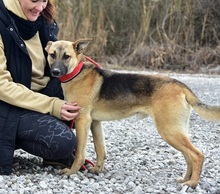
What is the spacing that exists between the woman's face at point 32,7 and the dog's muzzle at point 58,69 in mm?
463

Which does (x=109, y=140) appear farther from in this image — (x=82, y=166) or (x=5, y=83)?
(x=5, y=83)

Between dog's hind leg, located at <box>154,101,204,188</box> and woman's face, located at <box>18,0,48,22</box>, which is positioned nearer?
dog's hind leg, located at <box>154,101,204,188</box>

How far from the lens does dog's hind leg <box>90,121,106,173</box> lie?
17.0ft

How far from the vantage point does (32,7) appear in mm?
4863

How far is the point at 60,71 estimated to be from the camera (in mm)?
4902

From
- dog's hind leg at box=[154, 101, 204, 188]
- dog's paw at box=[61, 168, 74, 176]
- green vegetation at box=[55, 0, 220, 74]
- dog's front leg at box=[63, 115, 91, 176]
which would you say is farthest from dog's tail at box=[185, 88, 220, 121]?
green vegetation at box=[55, 0, 220, 74]

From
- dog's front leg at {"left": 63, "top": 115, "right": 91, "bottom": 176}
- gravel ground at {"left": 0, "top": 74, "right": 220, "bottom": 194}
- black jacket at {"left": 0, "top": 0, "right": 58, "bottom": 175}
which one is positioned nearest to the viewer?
gravel ground at {"left": 0, "top": 74, "right": 220, "bottom": 194}

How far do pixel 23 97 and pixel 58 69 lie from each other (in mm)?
399

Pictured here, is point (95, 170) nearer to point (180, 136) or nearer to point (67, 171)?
point (67, 171)

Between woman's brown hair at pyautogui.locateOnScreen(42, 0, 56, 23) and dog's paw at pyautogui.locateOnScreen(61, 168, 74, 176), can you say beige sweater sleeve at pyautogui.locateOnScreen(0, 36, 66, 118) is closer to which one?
dog's paw at pyautogui.locateOnScreen(61, 168, 74, 176)

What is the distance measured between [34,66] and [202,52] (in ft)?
36.3

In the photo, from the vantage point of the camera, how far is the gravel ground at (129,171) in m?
4.48

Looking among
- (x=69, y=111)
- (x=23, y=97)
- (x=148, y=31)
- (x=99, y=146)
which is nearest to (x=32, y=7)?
(x=23, y=97)

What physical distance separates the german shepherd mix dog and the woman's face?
32cm
